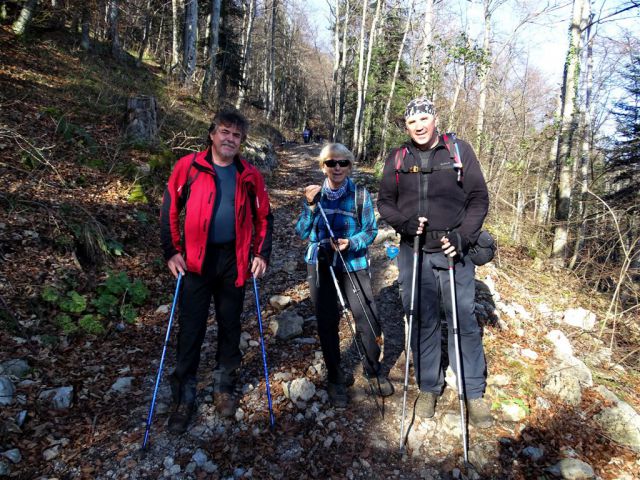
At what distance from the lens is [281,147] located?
23906 mm

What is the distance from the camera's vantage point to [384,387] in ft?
12.8

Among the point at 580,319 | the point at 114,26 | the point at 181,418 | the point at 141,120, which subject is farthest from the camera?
the point at 114,26

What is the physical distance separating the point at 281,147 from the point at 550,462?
22.6 meters

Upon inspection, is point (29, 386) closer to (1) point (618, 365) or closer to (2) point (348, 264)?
(2) point (348, 264)

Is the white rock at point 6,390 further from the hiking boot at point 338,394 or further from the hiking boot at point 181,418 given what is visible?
the hiking boot at point 338,394

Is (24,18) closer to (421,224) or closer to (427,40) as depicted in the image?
(427,40)

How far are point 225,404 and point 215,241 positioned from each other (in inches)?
63.7

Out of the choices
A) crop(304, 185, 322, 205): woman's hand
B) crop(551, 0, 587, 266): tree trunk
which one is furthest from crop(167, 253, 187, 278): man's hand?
crop(551, 0, 587, 266): tree trunk

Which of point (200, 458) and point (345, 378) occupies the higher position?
point (345, 378)

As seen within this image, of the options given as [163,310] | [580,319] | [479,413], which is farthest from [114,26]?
[580,319]

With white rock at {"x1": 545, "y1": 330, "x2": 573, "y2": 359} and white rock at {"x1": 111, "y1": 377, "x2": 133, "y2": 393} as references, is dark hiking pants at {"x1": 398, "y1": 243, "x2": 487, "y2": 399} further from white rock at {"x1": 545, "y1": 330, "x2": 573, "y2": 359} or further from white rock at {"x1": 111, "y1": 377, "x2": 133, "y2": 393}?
white rock at {"x1": 111, "y1": 377, "x2": 133, "y2": 393}

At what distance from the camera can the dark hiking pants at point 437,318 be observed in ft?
11.2

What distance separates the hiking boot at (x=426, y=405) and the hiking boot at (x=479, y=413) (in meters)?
0.33

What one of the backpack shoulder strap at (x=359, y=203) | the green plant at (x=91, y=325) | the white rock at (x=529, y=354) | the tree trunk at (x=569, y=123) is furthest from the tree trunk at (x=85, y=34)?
the white rock at (x=529, y=354)
